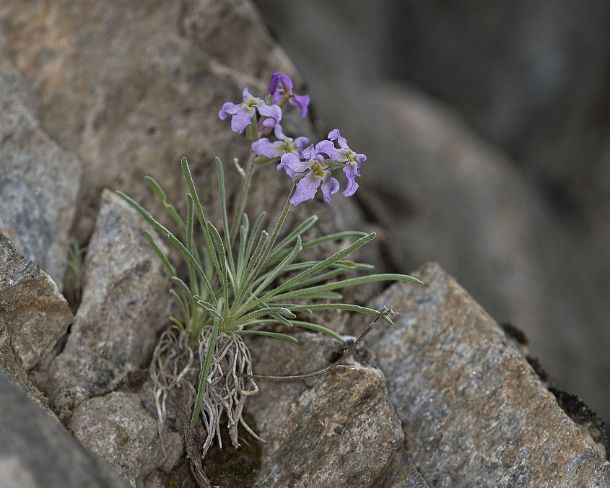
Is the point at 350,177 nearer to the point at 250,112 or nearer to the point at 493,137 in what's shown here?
the point at 250,112

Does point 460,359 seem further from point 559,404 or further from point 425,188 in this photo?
point 425,188

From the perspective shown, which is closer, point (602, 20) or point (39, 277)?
point (39, 277)

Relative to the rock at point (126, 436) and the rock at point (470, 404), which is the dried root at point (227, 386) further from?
the rock at point (470, 404)

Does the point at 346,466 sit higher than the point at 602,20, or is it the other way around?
the point at 602,20

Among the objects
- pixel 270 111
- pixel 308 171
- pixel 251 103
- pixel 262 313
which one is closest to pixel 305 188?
pixel 308 171

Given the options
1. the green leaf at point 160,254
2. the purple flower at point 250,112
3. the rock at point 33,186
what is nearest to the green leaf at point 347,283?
the green leaf at point 160,254

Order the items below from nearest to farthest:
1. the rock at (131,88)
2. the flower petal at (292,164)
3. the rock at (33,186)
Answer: the flower petal at (292,164), the rock at (33,186), the rock at (131,88)

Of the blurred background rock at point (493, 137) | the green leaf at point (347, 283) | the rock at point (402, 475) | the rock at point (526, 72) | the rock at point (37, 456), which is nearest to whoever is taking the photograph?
the rock at point (37, 456)

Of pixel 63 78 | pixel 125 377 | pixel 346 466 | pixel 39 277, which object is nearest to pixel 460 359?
pixel 346 466
